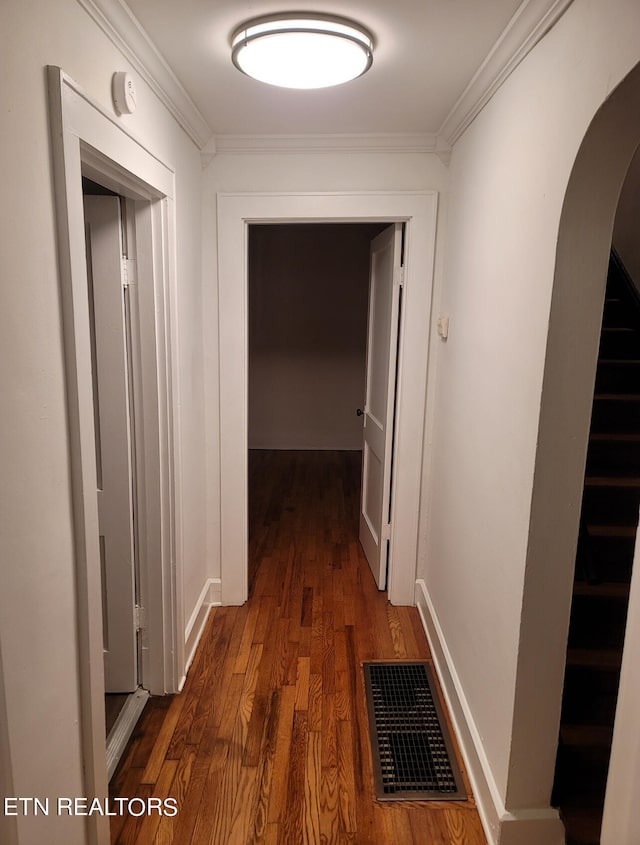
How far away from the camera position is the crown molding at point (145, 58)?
4.80 feet

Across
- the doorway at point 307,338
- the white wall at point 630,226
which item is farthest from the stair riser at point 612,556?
the doorway at point 307,338

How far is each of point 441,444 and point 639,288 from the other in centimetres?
155

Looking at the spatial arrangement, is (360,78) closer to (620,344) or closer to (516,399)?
(516,399)

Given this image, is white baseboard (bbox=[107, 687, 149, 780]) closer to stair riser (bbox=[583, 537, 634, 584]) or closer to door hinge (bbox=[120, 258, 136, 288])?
door hinge (bbox=[120, 258, 136, 288])

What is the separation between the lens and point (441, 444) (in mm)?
2771

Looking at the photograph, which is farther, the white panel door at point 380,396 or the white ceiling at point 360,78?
the white panel door at point 380,396

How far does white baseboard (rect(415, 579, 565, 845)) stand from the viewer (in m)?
1.66

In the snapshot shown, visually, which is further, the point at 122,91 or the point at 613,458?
the point at 613,458

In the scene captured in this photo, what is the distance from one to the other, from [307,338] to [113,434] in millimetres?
4253

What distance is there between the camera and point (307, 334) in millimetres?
6223

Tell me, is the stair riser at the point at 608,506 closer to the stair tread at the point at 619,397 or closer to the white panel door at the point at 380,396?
the stair tread at the point at 619,397

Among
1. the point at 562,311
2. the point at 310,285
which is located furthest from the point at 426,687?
the point at 310,285

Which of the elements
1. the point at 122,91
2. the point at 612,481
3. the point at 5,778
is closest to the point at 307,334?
the point at 612,481

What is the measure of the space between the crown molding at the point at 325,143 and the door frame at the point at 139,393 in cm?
66
